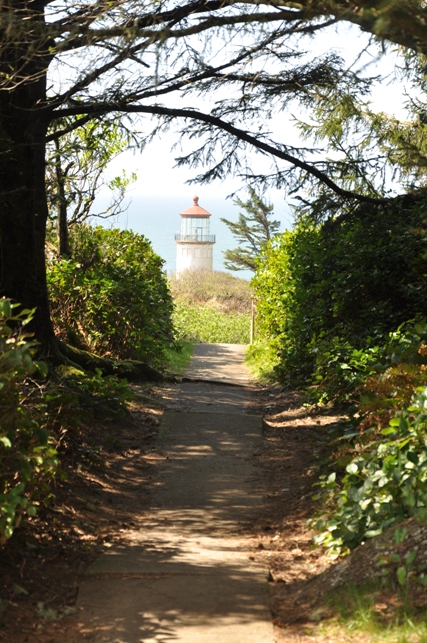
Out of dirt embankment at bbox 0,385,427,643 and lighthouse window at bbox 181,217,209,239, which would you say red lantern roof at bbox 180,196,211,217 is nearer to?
lighthouse window at bbox 181,217,209,239

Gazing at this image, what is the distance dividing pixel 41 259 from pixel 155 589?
5.03m

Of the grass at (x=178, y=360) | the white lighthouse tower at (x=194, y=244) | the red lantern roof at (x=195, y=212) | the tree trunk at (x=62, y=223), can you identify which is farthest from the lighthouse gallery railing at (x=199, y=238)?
the tree trunk at (x=62, y=223)

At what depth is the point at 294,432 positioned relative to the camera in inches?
321

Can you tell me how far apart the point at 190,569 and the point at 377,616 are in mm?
1262

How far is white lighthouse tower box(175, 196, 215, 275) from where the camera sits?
5884cm

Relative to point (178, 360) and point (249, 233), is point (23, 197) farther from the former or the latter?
point (249, 233)

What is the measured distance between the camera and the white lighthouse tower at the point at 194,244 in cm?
5884

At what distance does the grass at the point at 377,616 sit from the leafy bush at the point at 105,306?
7991mm

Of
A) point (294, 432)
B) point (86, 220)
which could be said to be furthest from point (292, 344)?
point (86, 220)

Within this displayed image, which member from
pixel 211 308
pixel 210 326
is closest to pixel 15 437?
pixel 210 326

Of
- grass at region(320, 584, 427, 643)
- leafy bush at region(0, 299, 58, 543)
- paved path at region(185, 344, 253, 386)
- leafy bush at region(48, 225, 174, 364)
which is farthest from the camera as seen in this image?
paved path at region(185, 344, 253, 386)

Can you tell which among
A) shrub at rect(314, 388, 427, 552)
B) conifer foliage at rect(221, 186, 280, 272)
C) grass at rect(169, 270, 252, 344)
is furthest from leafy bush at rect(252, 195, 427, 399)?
conifer foliage at rect(221, 186, 280, 272)

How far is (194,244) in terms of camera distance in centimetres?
5884

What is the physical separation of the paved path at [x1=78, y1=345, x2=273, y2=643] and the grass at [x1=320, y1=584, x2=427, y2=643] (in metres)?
0.33
